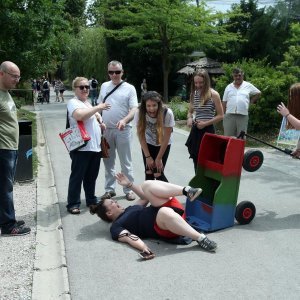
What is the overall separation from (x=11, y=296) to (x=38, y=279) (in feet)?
1.23

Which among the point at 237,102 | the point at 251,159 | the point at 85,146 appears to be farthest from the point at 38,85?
the point at 251,159

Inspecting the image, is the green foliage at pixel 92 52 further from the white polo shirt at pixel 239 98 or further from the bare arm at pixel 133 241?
the bare arm at pixel 133 241

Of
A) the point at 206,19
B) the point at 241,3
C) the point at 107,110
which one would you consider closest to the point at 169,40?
the point at 206,19

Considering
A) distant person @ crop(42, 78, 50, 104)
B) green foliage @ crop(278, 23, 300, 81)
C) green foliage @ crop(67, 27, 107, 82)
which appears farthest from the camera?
green foliage @ crop(67, 27, 107, 82)

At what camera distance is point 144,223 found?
4.56 m

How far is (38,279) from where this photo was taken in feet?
12.6

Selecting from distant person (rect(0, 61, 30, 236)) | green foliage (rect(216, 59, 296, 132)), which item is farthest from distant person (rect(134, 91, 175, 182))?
green foliage (rect(216, 59, 296, 132))

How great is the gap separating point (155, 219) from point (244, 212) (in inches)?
47.6

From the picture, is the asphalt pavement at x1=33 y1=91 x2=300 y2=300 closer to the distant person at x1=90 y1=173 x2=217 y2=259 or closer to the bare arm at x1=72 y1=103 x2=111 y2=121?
the distant person at x1=90 y1=173 x2=217 y2=259

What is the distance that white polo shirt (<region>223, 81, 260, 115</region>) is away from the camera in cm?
848

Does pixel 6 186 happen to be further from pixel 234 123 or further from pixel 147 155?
pixel 234 123

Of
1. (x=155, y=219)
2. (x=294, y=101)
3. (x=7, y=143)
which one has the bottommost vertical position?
(x=155, y=219)

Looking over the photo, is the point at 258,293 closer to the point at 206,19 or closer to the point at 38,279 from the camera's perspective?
the point at 38,279

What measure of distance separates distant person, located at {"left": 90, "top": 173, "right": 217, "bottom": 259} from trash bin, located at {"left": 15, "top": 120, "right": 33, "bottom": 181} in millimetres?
3159
